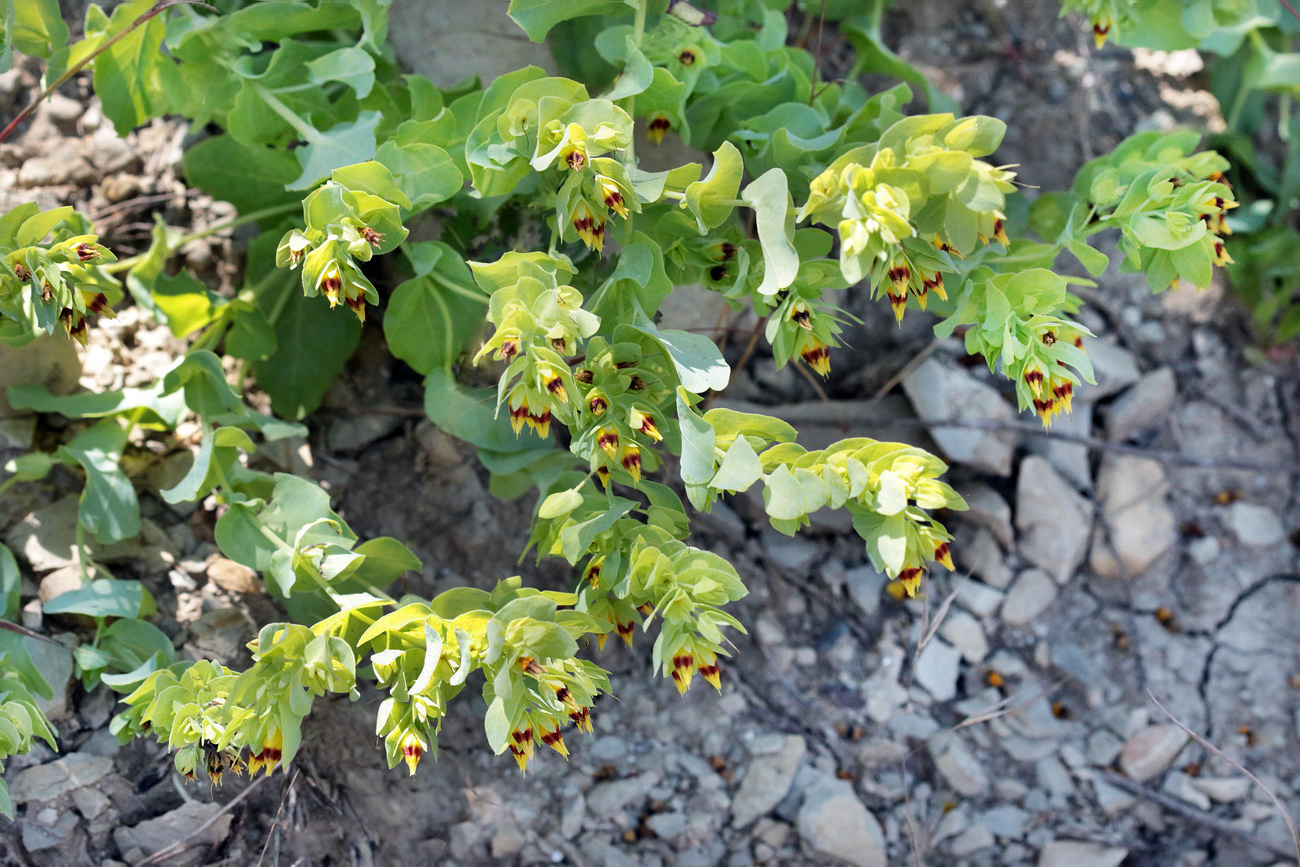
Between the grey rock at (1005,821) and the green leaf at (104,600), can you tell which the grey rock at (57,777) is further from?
the grey rock at (1005,821)

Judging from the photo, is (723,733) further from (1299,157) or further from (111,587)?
(1299,157)

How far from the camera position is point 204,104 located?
A: 2062 mm

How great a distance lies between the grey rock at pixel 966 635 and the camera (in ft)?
8.71

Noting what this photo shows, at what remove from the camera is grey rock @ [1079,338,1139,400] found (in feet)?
9.21

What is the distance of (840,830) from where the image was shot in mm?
2352

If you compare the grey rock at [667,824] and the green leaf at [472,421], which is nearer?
the green leaf at [472,421]

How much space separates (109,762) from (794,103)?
70.2 inches

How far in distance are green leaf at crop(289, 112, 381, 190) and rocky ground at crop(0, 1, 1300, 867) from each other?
0.65 metres

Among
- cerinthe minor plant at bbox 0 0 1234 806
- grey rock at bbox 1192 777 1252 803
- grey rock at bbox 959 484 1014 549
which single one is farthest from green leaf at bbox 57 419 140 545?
grey rock at bbox 1192 777 1252 803

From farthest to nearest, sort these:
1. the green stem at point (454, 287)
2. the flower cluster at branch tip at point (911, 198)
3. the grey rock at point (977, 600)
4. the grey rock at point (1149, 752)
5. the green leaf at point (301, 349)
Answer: the grey rock at point (977, 600) → the grey rock at point (1149, 752) → the green leaf at point (301, 349) → the green stem at point (454, 287) → the flower cluster at branch tip at point (911, 198)

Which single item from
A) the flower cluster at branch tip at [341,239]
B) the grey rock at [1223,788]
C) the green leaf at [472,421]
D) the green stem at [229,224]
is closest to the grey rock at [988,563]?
the grey rock at [1223,788]

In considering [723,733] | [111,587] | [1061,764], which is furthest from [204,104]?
[1061,764]

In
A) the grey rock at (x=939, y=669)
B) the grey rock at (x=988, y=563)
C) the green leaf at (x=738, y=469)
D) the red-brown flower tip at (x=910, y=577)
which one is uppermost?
the green leaf at (x=738, y=469)

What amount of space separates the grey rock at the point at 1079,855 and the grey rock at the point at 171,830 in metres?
1.82
